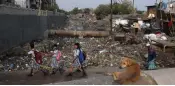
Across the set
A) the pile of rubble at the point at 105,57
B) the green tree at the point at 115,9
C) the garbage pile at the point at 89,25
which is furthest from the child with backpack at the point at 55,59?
the green tree at the point at 115,9

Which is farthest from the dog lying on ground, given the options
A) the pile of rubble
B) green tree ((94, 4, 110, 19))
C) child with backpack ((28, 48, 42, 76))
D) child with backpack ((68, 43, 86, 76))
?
green tree ((94, 4, 110, 19))

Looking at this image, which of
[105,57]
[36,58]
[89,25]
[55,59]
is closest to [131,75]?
[55,59]

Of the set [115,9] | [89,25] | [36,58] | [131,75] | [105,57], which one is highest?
[115,9]

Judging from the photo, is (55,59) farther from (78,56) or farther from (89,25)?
(89,25)

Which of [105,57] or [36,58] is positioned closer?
[36,58]

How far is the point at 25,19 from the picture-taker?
2397cm

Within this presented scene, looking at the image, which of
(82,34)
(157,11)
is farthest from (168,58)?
(157,11)

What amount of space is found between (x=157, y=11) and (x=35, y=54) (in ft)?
70.9

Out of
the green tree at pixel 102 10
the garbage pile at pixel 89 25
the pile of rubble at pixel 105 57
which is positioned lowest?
the pile of rubble at pixel 105 57

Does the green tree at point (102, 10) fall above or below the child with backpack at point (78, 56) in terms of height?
above

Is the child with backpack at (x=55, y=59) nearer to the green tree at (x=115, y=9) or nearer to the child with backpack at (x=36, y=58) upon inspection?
the child with backpack at (x=36, y=58)

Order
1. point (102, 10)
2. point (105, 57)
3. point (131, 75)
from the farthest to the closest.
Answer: point (102, 10), point (105, 57), point (131, 75)

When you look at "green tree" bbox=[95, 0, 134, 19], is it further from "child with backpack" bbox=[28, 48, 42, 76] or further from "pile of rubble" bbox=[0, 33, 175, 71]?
"child with backpack" bbox=[28, 48, 42, 76]

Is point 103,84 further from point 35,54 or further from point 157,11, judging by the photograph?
point 157,11
